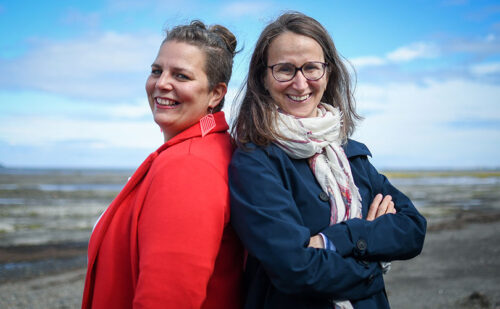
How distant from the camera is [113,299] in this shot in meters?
2.03

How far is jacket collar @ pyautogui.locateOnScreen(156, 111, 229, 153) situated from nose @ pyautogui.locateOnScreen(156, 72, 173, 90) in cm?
25

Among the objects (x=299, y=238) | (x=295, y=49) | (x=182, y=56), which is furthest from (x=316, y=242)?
(x=182, y=56)

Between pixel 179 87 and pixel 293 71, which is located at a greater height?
pixel 293 71

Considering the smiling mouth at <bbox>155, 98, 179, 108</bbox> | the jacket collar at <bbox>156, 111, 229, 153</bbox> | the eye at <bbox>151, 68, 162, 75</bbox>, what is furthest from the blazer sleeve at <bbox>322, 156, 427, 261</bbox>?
the eye at <bbox>151, 68, 162, 75</bbox>

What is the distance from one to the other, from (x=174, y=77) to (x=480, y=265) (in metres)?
9.18

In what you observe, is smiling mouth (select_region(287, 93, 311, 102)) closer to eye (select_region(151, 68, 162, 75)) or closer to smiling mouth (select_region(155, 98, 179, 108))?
smiling mouth (select_region(155, 98, 179, 108))

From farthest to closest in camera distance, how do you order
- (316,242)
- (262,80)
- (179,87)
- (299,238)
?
(262,80)
(179,87)
(316,242)
(299,238)

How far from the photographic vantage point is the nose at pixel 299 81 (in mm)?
2357

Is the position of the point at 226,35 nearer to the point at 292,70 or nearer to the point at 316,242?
the point at 292,70

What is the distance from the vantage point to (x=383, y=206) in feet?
7.93

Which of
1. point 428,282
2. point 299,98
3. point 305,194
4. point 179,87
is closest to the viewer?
point 305,194

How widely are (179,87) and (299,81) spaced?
0.66 meters

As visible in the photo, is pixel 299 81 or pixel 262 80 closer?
pixel 299 81

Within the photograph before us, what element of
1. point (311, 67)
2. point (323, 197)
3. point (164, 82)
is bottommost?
point (323, 197)
